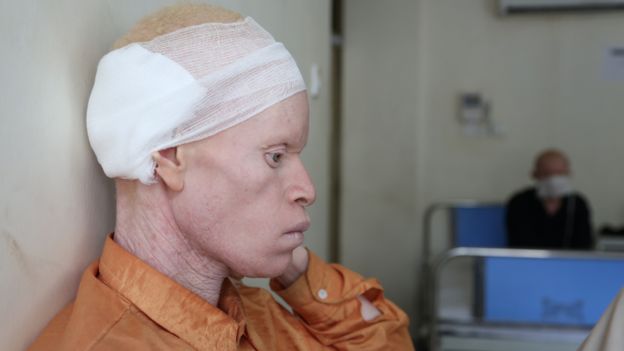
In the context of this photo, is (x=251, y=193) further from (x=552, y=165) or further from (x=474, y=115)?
(x=474, y=115)

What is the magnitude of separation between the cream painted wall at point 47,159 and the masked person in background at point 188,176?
0.04m

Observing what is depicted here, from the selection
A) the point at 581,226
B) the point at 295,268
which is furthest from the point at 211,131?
the point at 581,226

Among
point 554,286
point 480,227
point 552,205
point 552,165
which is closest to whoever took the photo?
point 554,286

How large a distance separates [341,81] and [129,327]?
12.9ft

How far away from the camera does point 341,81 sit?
15.4 feet

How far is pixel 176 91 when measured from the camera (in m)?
0.87

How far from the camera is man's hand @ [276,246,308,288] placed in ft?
4.12

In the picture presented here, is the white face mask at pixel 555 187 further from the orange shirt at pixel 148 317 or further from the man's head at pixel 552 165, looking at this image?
the orange shirt at pixel 148 317

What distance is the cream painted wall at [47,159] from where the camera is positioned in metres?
0.84

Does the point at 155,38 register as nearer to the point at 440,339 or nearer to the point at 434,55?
the point at 440,339

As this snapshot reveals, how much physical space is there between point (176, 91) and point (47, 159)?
0.19 m

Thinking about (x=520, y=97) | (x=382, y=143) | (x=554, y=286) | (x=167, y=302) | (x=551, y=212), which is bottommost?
(x=554, y=286)

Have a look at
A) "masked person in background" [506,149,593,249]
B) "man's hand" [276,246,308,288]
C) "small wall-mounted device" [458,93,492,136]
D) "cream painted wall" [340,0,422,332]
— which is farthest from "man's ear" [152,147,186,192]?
"small wall-mounted device" [458,93,492,136]

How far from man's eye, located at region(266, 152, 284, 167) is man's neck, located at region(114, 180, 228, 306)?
0.47 ft
